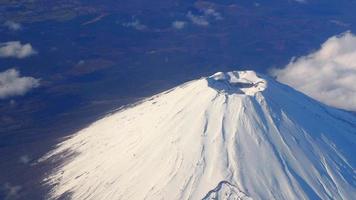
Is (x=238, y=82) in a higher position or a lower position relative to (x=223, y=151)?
higher

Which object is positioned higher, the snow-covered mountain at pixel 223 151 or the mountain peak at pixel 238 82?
the mountain peak at pixel 238 82

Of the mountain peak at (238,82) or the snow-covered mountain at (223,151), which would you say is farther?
the mountain peak at (238,82)

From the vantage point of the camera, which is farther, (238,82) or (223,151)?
(238,82)

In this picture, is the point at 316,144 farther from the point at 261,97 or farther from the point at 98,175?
the point at 98,175

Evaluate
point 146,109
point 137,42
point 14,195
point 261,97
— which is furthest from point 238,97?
point 137,42
